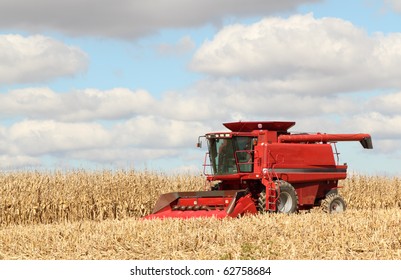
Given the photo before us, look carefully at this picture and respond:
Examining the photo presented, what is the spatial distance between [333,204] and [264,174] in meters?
2.70

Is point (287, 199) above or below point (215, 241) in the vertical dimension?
above

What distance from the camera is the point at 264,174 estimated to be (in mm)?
15852

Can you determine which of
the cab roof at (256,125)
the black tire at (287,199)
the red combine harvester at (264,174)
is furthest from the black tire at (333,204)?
the cab roof at (256,125)

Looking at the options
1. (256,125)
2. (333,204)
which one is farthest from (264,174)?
(333,204)

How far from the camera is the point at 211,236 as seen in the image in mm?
10266

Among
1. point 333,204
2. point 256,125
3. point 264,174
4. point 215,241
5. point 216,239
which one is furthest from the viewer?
point 333,204

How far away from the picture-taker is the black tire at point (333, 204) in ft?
56.3

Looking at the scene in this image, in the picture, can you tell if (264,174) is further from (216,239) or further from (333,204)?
(216,239)

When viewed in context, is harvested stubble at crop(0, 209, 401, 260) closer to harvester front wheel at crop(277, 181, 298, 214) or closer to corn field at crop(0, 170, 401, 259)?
corn field at crop(0, 170, 401, 259)

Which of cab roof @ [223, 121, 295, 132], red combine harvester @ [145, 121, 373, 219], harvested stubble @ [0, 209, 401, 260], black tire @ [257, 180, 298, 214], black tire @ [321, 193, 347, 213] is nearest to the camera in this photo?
harvested stubble @ [0, 209, 401, 260]

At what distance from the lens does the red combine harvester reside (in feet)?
49.6

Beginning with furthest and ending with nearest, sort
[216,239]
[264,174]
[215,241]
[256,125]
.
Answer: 1. [256,125]
2. [264,174]
3. [216,239]
4. [215,241]

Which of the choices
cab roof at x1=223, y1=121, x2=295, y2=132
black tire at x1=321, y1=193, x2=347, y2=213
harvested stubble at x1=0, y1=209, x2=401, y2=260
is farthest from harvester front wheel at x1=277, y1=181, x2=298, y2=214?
harvested stubble at x1=0, y1=209, x2=401, y2=260
